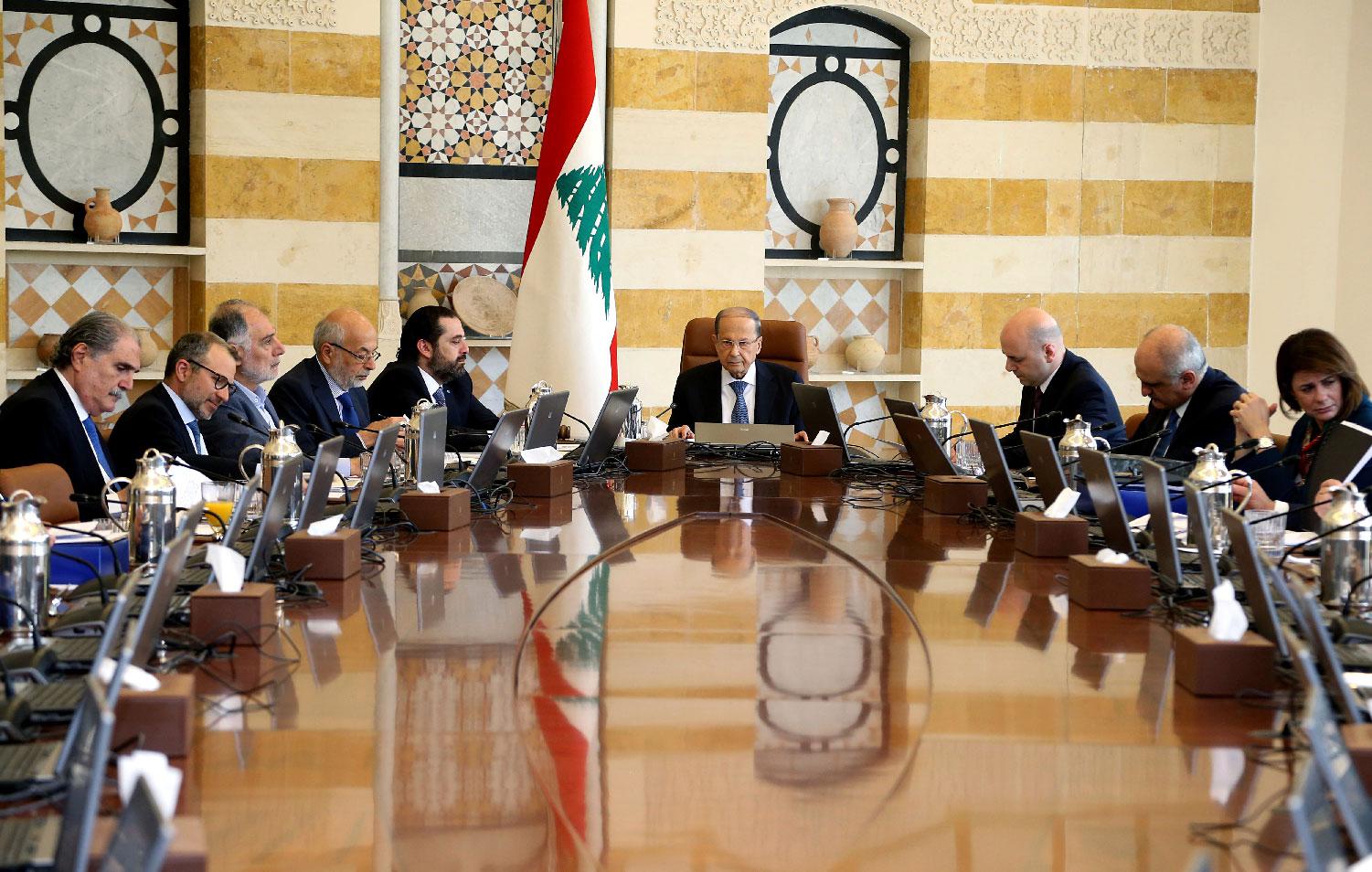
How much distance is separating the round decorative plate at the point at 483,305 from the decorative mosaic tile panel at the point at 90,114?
148 cm

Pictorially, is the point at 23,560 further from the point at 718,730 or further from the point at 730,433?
the point at 730,433

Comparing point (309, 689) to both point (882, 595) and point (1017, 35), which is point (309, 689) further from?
point (1017, 35)

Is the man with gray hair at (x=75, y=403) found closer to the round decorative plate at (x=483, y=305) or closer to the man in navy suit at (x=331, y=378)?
the man in navy suit at (x=331, y=378)

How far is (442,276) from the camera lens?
7652mm

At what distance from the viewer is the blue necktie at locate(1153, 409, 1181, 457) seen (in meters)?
5.05

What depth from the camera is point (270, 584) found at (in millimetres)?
2496

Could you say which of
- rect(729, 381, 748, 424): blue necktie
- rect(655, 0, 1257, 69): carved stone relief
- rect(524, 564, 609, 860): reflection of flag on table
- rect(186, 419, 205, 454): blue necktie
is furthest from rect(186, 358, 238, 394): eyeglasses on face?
rect(655, 0, 1257, 69): carved stone relief

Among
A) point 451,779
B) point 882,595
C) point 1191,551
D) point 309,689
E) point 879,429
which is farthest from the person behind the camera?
point 879,429

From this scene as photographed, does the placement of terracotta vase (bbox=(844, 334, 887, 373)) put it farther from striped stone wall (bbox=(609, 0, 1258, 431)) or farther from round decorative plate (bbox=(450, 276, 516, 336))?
round decorative plate (bbox=(450, 276, 516, 336))

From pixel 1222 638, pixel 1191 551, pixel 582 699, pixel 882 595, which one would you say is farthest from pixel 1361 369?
pixel 582 699

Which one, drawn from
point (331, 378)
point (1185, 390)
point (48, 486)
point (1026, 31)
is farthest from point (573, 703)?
point (1026, 31)

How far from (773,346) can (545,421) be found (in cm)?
214

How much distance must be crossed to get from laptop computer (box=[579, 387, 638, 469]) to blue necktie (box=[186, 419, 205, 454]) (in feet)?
4.06

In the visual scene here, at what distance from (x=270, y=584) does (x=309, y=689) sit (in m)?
0.42
